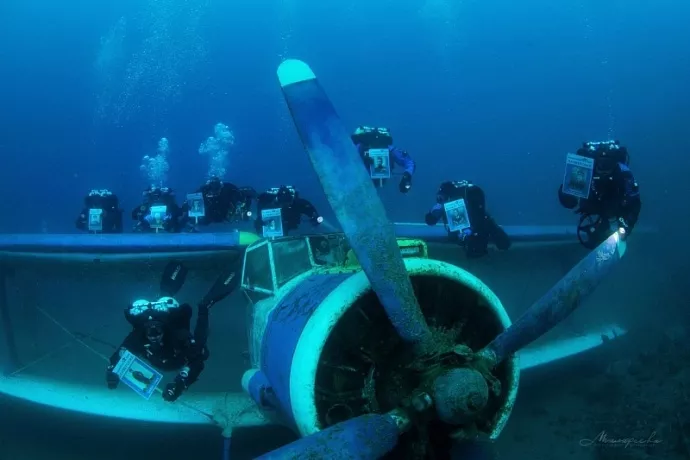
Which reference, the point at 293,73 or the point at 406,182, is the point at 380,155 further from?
the point at 293,73

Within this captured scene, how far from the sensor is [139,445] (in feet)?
22.3

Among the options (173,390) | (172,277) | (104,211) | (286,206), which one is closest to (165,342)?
(173,390)

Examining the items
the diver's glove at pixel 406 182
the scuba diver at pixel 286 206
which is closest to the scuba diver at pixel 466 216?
the diver's glove at pixel 406 182

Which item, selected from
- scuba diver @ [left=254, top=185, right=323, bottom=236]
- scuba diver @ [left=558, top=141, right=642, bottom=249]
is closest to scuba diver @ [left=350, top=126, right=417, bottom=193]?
scuba diver @ [left=254, top=185, right=323, bottom=236]

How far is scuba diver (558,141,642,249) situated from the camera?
6285 millimetres

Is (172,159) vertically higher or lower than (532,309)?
lower

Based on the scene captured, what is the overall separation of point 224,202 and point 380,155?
324 centimetres

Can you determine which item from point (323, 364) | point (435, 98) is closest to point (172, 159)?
point (435, 98)

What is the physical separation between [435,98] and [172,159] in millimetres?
52390

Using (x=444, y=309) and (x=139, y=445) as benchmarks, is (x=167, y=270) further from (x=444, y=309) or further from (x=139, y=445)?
(x=444, y=309)

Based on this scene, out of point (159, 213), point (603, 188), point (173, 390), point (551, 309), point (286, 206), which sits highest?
point (551, 309)

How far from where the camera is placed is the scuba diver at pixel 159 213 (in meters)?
8.38

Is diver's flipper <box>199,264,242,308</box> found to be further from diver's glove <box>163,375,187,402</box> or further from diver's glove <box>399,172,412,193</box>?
diver's glove <box>399,172,412,193</box>

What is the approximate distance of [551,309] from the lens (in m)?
2.91
